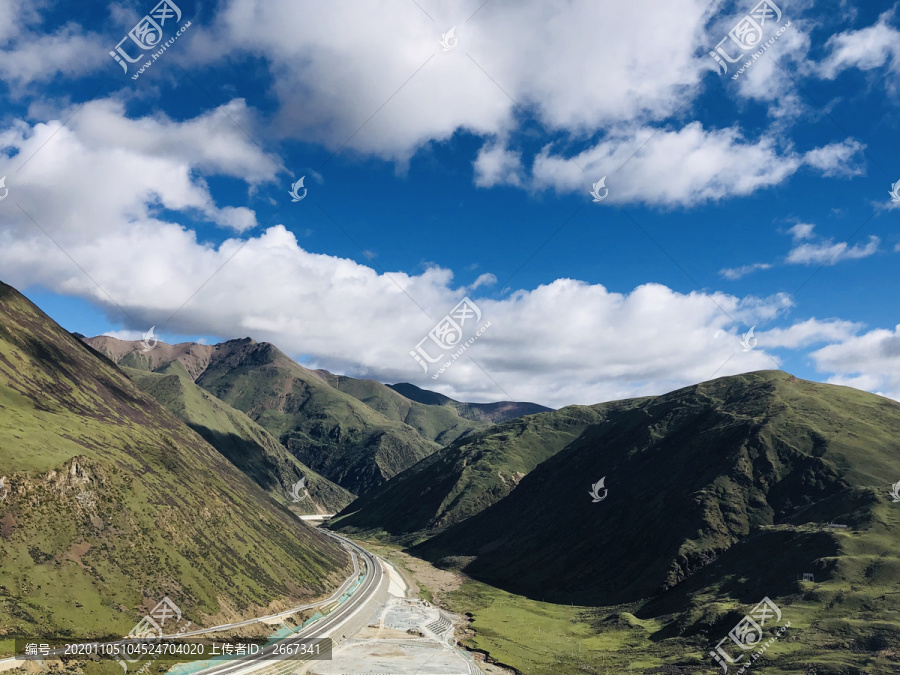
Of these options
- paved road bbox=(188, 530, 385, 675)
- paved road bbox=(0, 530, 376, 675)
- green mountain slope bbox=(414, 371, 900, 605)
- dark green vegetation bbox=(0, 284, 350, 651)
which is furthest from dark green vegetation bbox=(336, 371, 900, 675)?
dark green vegetation bbox=(0, 284, 350, 651)

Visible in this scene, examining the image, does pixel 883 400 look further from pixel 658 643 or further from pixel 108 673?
pixel 108 673

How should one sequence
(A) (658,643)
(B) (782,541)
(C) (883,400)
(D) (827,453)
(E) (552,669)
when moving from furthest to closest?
(C) (883,400), (D) (827,453), (B) (782,541), (A) (658,643), (E) (552,669)

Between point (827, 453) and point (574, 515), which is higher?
point (827, 453)

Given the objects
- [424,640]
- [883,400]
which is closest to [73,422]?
[424,640]

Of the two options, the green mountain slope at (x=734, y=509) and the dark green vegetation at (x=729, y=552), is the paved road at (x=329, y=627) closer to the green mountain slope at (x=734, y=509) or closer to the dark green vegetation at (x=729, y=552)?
the dark green vegetation at (x=729, y=552)

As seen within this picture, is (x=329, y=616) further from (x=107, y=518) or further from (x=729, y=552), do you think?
(x=729, y=552)

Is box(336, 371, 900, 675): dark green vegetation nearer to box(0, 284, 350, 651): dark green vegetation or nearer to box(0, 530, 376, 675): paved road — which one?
box(0, 530, 376, 675): paved road
